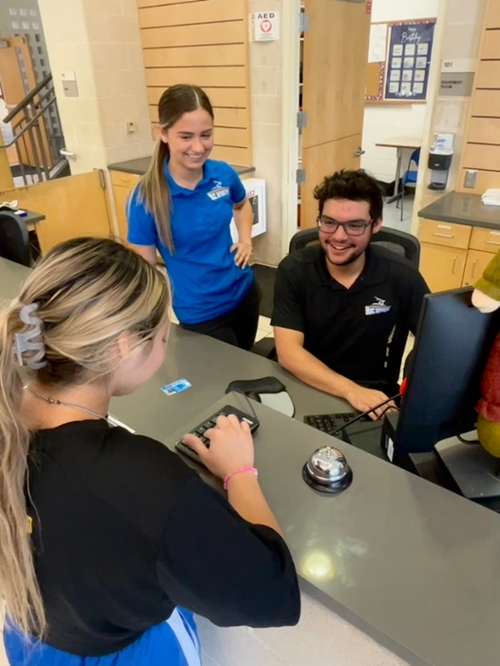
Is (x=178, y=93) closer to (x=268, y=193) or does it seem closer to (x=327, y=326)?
(x=327, y=326)

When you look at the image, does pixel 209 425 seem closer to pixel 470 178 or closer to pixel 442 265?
pixel 442 265

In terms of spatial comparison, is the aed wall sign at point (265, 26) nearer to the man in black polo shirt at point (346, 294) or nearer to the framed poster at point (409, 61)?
the man in black polo shirt at point (346, 294)

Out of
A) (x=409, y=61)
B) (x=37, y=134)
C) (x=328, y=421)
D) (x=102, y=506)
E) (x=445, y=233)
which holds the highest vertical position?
(x=409, y=61)

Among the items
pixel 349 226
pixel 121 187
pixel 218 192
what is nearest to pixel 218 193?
pixel 218 192

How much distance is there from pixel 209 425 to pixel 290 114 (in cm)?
325

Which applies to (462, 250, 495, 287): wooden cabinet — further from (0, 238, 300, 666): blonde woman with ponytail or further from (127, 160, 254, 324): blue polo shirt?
(0, 238, 300, 666): blonde woman with ponytail

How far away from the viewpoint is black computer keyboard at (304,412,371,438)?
1224 millimetres

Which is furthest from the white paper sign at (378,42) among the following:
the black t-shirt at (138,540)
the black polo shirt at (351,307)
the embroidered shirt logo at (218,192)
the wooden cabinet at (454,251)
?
the black t-shirt at (138,540)

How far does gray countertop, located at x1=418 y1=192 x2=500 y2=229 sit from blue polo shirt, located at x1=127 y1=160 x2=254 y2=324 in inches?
58.9

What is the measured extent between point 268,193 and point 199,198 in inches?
91.9

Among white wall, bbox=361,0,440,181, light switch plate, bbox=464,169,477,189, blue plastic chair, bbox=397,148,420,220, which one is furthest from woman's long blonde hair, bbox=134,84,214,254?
blue plastic chair, bbox=397,148,420,220

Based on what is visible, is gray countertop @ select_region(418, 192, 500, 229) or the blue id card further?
gray countertop @ select_region(418, 192, 500, 229)

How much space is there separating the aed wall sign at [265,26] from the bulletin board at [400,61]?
282 cm

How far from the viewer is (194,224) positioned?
1801 millimetres
